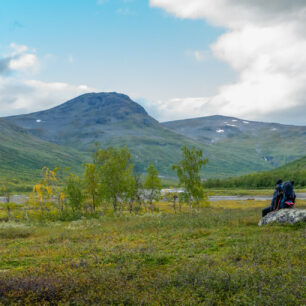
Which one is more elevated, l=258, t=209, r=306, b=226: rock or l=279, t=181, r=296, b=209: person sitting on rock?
l=279, t=181, r=296, b=209: person sitting on rock

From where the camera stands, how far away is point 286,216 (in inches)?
861

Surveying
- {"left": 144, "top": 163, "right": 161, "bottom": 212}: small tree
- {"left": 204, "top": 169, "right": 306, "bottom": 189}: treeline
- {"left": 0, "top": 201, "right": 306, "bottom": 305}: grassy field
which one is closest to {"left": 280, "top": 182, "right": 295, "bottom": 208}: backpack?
{"left": 0, "top": 201, "right": 306, "bottom": 305}: grassy field

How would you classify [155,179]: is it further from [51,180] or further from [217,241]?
[217,241]

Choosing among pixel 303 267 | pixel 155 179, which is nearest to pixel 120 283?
pixel 303 267

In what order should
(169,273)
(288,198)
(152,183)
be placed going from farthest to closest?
(152,183), (288,198), (169,273)

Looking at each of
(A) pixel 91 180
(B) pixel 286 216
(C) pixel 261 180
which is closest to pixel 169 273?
(B) pixel 286 216

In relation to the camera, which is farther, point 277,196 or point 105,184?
Result: point 105,184

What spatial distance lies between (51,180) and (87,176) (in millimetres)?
7325

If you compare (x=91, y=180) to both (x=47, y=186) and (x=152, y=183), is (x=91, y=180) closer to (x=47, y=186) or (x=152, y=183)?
(x=47, y=186)

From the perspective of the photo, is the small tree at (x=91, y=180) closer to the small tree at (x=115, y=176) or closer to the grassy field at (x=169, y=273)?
the small tree at (x=115, y=176)

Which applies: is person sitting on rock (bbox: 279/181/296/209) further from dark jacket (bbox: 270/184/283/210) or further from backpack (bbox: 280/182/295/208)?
dark jacket (bbox: 270/184/283/210)

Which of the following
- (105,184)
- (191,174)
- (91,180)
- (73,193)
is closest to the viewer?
(105,184)

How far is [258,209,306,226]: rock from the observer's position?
21.1m

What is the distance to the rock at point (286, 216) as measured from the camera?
830 inches
